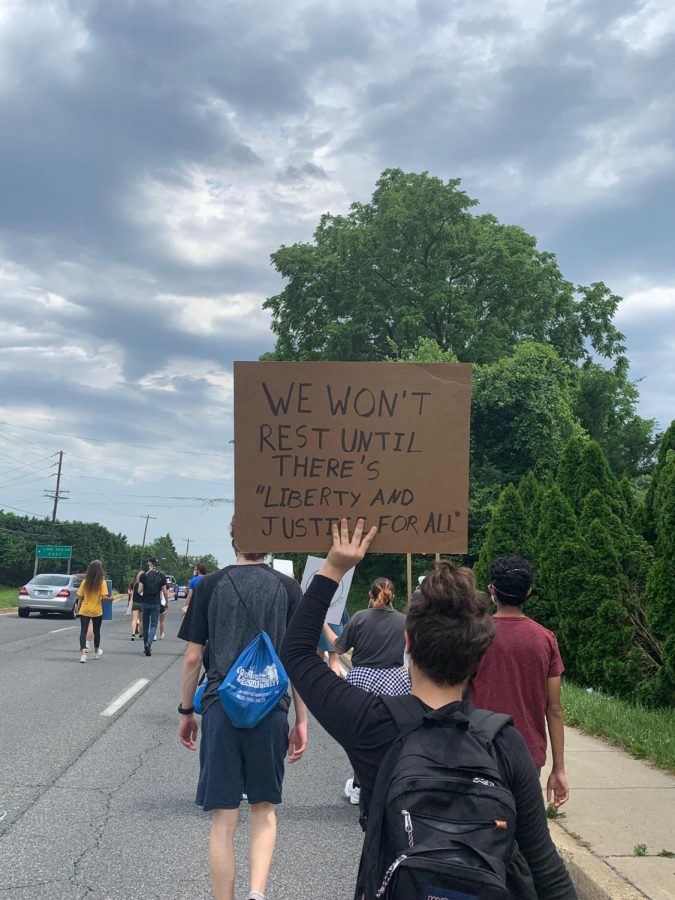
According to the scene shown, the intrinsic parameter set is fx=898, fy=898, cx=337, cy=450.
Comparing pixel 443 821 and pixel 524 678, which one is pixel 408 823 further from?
pixel 524 678

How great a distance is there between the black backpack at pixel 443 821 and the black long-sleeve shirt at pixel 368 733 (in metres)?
0.06

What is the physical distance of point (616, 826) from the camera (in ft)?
18.5

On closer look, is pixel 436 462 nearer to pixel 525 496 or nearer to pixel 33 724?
pixel 33 724

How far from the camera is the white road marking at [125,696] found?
1025 cm

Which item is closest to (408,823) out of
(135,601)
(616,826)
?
(616,826)

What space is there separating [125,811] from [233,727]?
2.54 meters

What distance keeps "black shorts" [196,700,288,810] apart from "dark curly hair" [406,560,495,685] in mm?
2051

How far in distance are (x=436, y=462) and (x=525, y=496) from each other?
16.7 meters

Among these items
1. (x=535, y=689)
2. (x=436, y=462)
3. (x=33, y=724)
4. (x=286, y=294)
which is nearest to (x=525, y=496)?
(x=33, y=724)

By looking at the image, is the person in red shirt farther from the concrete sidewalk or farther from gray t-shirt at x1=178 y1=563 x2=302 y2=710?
gray t-shirt at x1=178 y1=563 x2=302 y2=710

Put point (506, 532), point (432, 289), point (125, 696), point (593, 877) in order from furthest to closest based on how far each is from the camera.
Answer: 1. point (432, 289)
2. point (506, 532)
3. point (125, 696)
4. point (593, 877)

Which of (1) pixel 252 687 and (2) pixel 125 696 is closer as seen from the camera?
(1) pixel 252 687

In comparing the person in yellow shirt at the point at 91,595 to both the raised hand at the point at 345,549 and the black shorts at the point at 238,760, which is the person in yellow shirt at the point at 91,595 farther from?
the raised hand at the point at 345,549

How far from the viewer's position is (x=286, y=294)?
39375 millimetres
